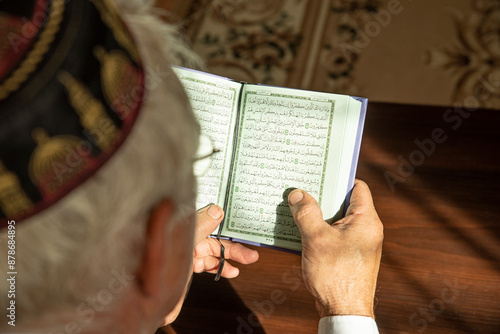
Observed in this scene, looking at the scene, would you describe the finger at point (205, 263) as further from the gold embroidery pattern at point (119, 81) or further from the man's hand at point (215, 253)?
the gold embroidery pattern at point (119, 81)

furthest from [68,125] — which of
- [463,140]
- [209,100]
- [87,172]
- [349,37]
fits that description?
[349,37]

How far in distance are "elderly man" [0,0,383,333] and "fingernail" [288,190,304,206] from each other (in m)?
0.37

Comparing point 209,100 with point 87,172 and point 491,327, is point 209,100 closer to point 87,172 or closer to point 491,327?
point 87,172

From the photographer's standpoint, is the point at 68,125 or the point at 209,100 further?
the point at 209,100

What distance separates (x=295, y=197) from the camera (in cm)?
77

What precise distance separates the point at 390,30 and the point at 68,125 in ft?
5.03

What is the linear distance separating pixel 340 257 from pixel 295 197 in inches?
5.7

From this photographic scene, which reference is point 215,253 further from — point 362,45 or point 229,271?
point 362,45

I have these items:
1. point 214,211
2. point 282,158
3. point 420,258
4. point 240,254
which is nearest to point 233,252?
point 240,254

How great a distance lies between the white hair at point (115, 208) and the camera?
0.31 m

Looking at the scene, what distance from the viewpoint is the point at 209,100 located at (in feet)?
2.56

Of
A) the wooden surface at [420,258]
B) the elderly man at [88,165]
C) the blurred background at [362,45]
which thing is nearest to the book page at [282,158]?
the wooden surface at [420,258]

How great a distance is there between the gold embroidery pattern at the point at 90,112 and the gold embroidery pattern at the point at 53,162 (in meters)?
0.02

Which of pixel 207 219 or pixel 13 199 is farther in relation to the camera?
pixel 207 219
